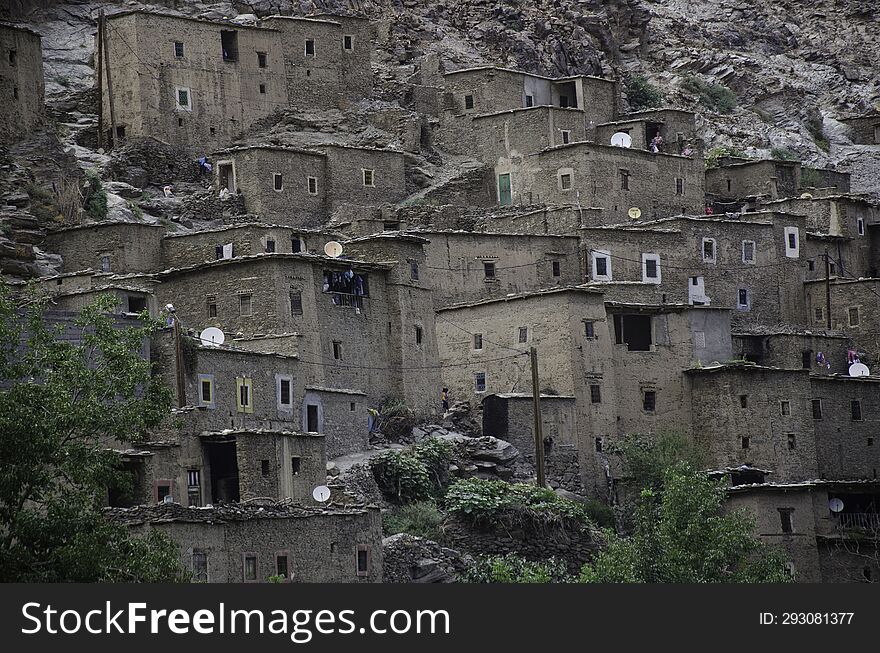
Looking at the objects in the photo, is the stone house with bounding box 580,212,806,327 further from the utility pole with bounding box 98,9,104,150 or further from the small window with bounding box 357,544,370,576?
the small window with bounding box 357,544,370,576

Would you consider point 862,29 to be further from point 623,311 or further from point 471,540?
point 471,540

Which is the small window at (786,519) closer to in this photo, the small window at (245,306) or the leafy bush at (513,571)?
the leafy bush at (513,571)

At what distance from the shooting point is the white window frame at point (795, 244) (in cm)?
7756

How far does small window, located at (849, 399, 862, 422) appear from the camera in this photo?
71.8 m

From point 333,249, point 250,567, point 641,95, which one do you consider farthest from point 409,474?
point 641,95

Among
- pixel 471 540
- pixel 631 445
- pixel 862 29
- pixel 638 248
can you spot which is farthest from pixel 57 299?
pixel 862 29

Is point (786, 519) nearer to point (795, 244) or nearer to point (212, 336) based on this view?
point (212, 336)

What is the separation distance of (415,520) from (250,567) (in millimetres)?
8116

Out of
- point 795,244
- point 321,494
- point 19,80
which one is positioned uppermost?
point 19,80

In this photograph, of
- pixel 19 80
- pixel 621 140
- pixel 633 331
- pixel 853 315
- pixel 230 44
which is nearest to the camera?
pixel 633 331

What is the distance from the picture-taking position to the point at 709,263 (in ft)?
249

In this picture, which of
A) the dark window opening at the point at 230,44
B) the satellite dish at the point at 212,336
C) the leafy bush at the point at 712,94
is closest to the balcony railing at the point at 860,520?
the satellite dish at the point at 212,336

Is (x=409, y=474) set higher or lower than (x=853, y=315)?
lower

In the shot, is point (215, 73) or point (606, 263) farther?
point (215, 73)
